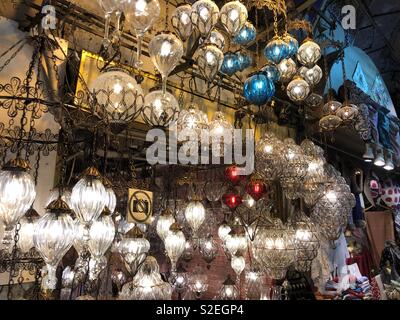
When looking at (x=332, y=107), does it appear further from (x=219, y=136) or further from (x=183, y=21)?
(x=183, y=21)

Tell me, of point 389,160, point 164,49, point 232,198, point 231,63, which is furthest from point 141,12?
point 389,160

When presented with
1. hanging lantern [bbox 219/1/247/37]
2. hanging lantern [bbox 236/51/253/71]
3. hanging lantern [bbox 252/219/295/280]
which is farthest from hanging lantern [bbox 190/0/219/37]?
hanging lantern [bbox 252/219/295/280]

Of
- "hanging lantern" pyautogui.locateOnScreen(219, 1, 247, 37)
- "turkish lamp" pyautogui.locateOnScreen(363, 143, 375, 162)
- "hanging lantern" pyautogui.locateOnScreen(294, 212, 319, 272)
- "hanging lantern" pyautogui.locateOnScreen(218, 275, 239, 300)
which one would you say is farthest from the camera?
"turkish lamp" pyautogui.locateOnScreen(363, 143, 375, 162)

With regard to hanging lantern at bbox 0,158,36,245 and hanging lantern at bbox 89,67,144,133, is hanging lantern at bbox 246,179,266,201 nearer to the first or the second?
hanging lantern at bbox 89,67,144,133

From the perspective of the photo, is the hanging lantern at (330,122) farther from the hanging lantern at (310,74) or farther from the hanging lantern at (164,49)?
the hanging lantern at (164,49)

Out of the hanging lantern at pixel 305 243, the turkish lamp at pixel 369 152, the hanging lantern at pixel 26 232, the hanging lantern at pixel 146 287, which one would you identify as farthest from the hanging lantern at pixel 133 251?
the turkish lamp at pixel 369 152

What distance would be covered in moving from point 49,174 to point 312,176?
2.87 metres

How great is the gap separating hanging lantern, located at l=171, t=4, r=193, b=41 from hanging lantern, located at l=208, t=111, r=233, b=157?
892mm

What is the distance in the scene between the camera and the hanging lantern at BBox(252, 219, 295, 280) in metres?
3.05

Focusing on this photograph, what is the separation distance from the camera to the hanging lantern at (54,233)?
151 centimetres

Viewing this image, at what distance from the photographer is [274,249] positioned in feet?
10.0

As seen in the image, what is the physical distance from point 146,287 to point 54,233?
118cm

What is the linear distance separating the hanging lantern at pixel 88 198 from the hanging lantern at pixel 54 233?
10 centimetres
